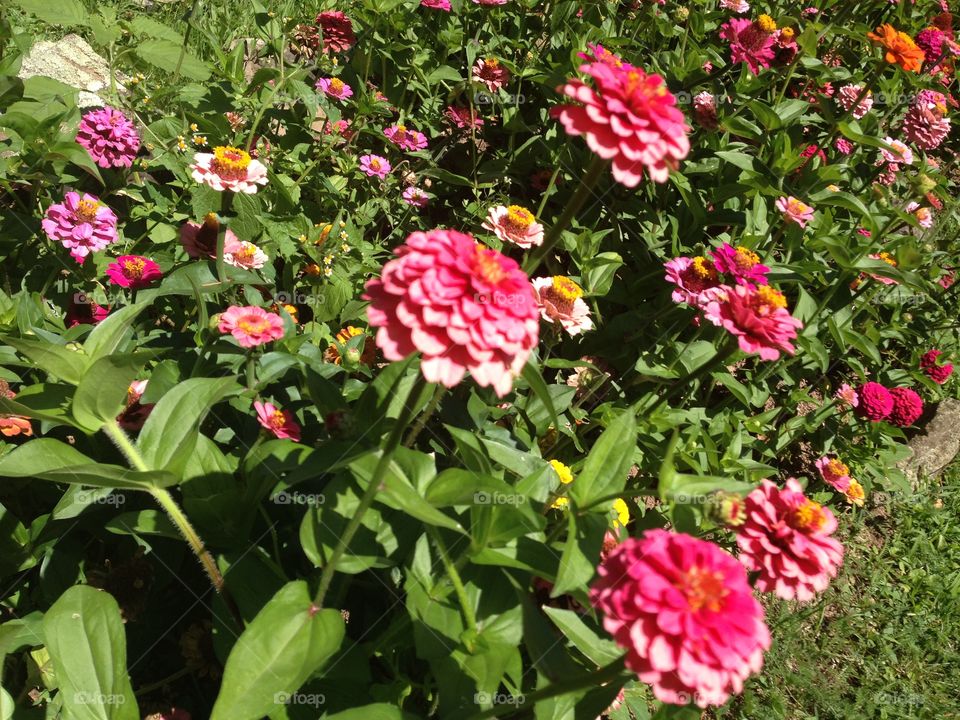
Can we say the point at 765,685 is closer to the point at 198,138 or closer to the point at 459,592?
the point at 459,592

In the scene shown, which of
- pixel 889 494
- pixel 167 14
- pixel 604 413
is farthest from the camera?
pixel 167 14

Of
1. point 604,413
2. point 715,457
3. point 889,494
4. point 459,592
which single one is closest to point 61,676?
point 459,592

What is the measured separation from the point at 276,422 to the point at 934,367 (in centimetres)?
294

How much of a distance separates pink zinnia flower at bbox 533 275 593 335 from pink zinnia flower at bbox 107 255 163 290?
3.71 feet

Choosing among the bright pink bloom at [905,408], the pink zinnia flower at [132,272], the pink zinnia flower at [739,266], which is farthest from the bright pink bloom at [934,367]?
the pink zinnia flower at [132,272]

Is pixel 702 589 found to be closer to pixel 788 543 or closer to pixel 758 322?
pixel 788 543

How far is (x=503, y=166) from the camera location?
3.15m

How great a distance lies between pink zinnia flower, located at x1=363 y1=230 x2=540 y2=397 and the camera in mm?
982

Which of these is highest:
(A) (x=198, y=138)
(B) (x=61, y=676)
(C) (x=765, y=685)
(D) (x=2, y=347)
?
(A) (x=198, y=138)

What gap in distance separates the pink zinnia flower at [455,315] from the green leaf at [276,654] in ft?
1.96

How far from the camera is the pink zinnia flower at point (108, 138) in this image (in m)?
2.28

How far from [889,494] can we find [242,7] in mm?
4043

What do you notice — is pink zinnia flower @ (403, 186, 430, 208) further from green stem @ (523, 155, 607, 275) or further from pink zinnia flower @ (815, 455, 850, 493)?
pink zinnia flower @ (815, 455, 850, 493)

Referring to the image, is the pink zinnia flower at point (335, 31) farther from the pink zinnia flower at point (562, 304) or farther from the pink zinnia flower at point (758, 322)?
the pink zinnia flower at point (758, 322)
